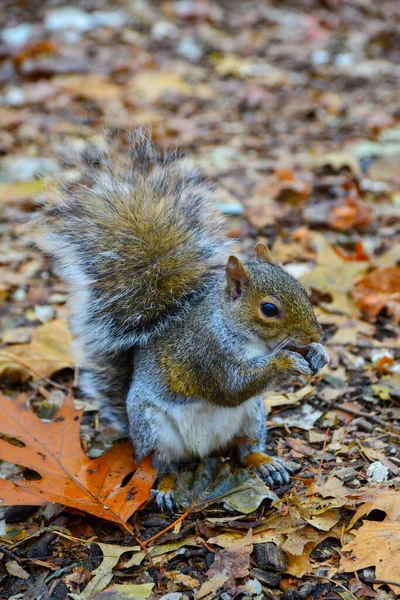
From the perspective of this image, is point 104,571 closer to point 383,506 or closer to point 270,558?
point 270,558

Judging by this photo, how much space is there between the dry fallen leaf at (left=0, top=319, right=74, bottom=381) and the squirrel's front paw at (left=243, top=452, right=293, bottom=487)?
1.03m

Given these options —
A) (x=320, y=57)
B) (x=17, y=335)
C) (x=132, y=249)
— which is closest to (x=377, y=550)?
(x=132, y=249)

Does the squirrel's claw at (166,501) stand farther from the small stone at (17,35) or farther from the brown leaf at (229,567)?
the small stone at (17,35)

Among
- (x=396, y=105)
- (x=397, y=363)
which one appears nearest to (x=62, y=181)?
(x=397, y=363)

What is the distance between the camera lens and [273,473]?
2465mm

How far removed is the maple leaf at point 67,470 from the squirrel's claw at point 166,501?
68 mm

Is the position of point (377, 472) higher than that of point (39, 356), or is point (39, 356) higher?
point (377, 472)

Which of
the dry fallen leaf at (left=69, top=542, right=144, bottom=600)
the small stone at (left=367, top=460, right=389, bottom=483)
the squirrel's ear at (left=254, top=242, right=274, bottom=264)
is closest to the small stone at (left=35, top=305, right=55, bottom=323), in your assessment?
the squirrel's ear at (left=254, top=242, right=274, bottom=264)

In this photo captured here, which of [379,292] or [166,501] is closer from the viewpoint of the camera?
[166,501]

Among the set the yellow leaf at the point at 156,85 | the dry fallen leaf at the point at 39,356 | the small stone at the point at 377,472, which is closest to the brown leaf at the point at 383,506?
the small stone at the point at 377,472

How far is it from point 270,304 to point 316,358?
0.22m

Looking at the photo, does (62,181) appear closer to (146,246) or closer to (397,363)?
(146,246)

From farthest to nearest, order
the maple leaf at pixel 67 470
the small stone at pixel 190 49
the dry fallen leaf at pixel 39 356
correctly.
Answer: the small stone at pixel 190 49 < the dry fallen leaf at pixel 39 356 < the maple leaf at pixel 67 470

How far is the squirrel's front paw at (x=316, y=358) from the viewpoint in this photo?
2246 millimetres
